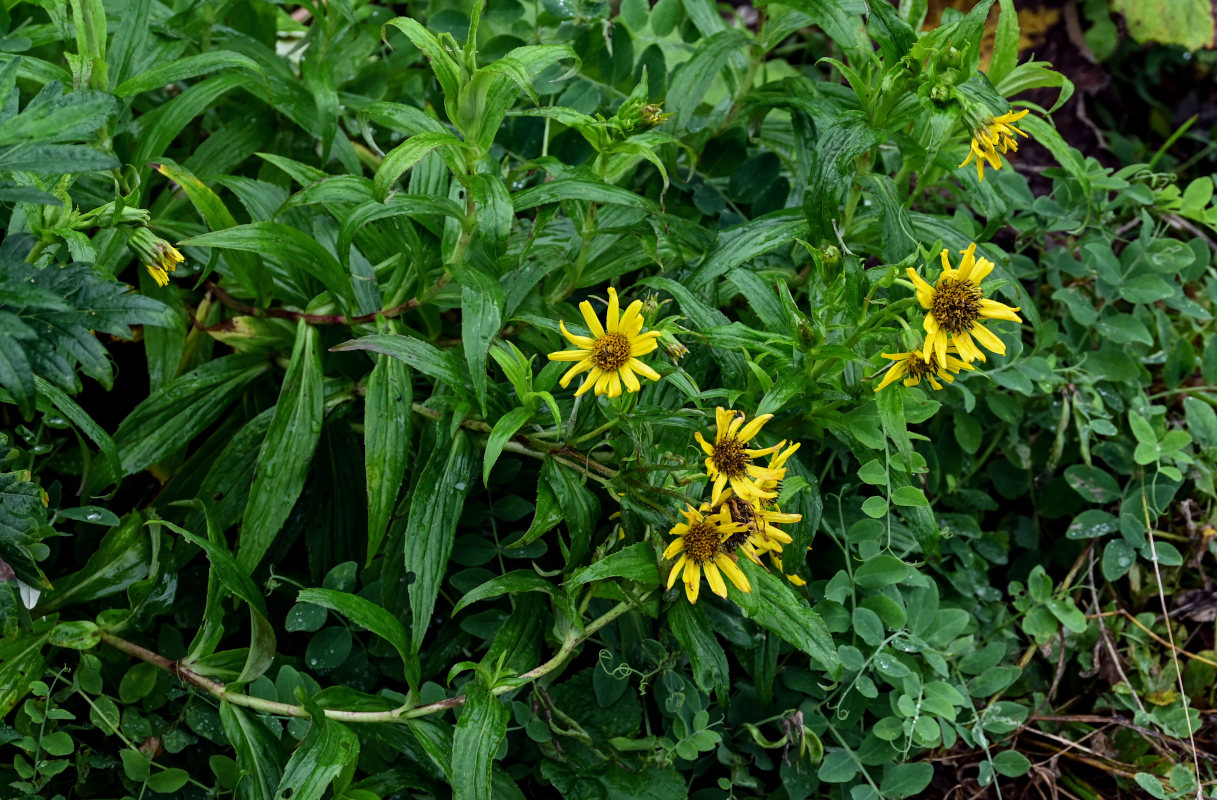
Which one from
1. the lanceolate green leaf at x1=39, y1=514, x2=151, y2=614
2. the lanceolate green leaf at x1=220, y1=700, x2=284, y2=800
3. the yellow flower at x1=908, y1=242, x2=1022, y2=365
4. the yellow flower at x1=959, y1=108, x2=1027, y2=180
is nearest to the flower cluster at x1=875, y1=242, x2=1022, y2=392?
the yellow flower at x1=908, y1=242, x2=1022, y2=365

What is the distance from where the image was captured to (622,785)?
141 cm

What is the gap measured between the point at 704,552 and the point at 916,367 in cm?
34

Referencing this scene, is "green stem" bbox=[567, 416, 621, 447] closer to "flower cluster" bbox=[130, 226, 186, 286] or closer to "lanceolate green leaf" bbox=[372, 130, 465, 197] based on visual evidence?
"lanceolate green leaf" bbox=[372, 130, 465, 197]

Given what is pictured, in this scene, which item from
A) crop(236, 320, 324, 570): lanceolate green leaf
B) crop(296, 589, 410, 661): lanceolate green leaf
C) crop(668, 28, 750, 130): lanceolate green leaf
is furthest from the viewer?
crop(668, 28, 750, 130): lanceolate green leaf

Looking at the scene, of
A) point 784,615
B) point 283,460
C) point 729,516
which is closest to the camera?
point 729,516

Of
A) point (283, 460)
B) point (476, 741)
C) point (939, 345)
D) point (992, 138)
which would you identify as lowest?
point (476, 741)

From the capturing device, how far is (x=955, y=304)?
1184mm

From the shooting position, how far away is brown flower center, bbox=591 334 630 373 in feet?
3.95

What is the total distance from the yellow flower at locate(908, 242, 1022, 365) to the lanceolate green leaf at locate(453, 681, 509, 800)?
66 cm

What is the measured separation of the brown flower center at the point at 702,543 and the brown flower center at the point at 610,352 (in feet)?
0.69

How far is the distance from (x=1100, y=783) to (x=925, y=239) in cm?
93

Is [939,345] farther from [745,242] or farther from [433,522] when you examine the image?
[433,522]

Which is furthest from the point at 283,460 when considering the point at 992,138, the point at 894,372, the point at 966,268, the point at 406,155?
the point at 992,138

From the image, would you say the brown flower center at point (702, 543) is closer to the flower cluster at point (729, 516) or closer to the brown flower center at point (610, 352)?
the flower cluster at point (729, 516)
